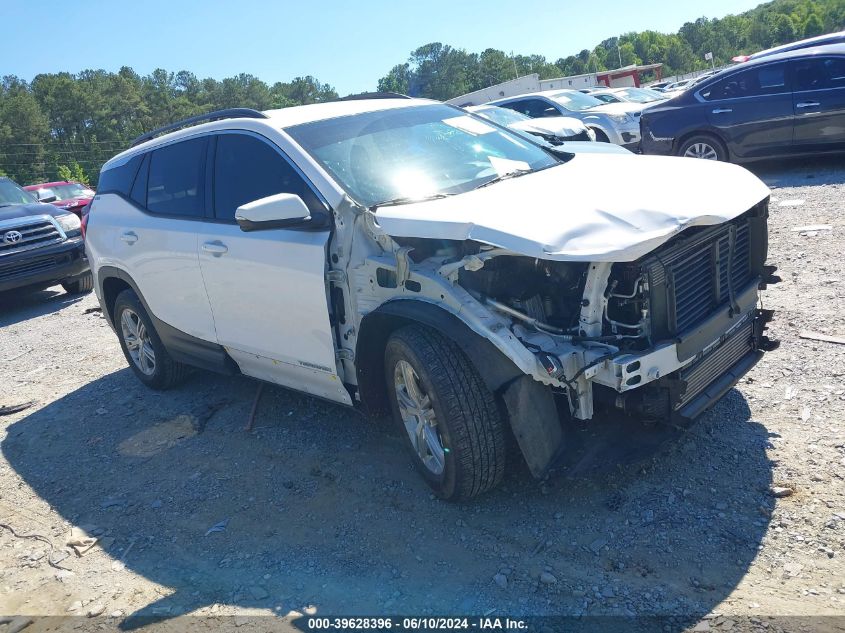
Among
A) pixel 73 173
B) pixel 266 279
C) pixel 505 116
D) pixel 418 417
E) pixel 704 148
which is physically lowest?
pixel 73 173

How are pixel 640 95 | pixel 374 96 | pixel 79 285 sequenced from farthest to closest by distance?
pixel 640 95
pixel 79 285
pixel 374 96

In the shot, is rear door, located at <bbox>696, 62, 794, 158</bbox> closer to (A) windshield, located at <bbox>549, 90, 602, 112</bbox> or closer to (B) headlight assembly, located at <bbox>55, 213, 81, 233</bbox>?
(A) windshield, located at <bbox>549, 90, 602, 112</bbox>

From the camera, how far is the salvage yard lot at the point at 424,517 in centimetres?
305

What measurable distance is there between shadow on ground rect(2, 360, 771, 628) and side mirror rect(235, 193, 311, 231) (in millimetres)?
1497

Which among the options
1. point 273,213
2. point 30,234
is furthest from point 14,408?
point 30,234

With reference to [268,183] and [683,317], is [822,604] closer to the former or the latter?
[683,317]

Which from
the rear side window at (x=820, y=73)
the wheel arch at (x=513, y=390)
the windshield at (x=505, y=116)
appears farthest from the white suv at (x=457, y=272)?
the windshield at (x=505, y=116)

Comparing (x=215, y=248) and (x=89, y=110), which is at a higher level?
(x=89, y=110)

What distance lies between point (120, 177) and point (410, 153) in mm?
2850

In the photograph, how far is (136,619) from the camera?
3359mm

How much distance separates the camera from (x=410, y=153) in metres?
4.35

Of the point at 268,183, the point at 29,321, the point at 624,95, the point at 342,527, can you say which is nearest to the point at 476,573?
the point at 342,527

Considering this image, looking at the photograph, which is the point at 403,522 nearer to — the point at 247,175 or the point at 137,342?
the point at 247,175

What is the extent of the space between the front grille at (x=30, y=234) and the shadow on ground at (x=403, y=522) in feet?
20.1
